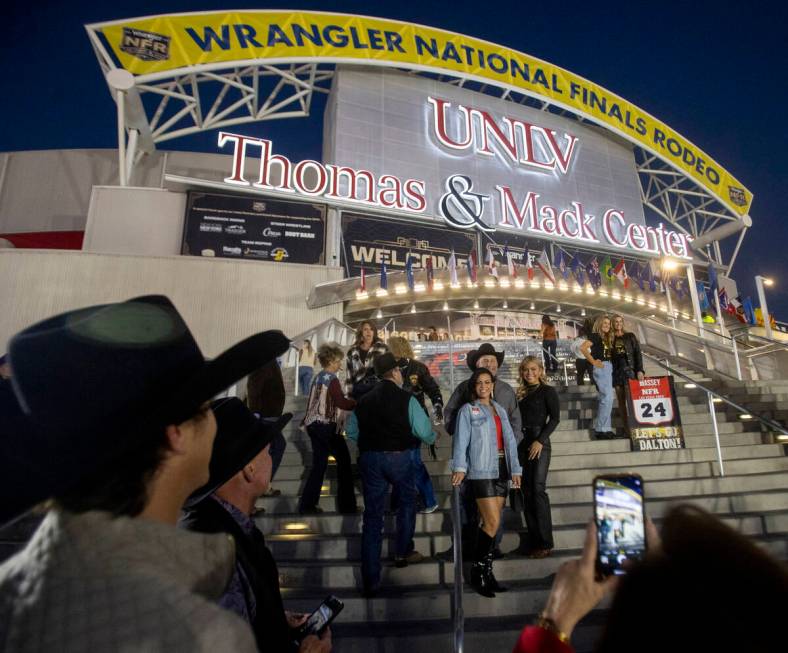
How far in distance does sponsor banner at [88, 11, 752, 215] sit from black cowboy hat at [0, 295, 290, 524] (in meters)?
22.0

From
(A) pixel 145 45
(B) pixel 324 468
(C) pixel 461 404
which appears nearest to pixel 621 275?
(C) pixel 461 404

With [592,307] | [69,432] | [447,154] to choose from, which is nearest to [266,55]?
[447,154]

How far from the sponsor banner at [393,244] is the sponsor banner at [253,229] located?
1238mm

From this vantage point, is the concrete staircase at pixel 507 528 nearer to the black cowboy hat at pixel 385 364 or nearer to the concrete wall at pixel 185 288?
the black cowboy hat at pixel 385 364

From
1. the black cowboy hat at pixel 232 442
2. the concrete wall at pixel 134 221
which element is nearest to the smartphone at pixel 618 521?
the black cowboy hat at pixel 232 442

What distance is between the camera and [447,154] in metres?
22.9

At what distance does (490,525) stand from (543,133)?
84.4 ft

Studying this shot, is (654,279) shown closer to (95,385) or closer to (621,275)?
(621,275)

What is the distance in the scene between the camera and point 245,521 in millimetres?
1633

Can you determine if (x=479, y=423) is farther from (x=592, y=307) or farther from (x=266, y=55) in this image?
(x=266, y=55)

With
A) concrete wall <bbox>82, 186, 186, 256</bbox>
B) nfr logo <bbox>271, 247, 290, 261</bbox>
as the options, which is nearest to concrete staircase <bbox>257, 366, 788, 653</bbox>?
nfr logo <bbox>271, 247, 290, 261</bbox>

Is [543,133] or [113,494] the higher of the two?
[543,133]

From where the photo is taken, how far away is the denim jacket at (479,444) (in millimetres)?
4047

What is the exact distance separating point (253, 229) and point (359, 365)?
582 inches
